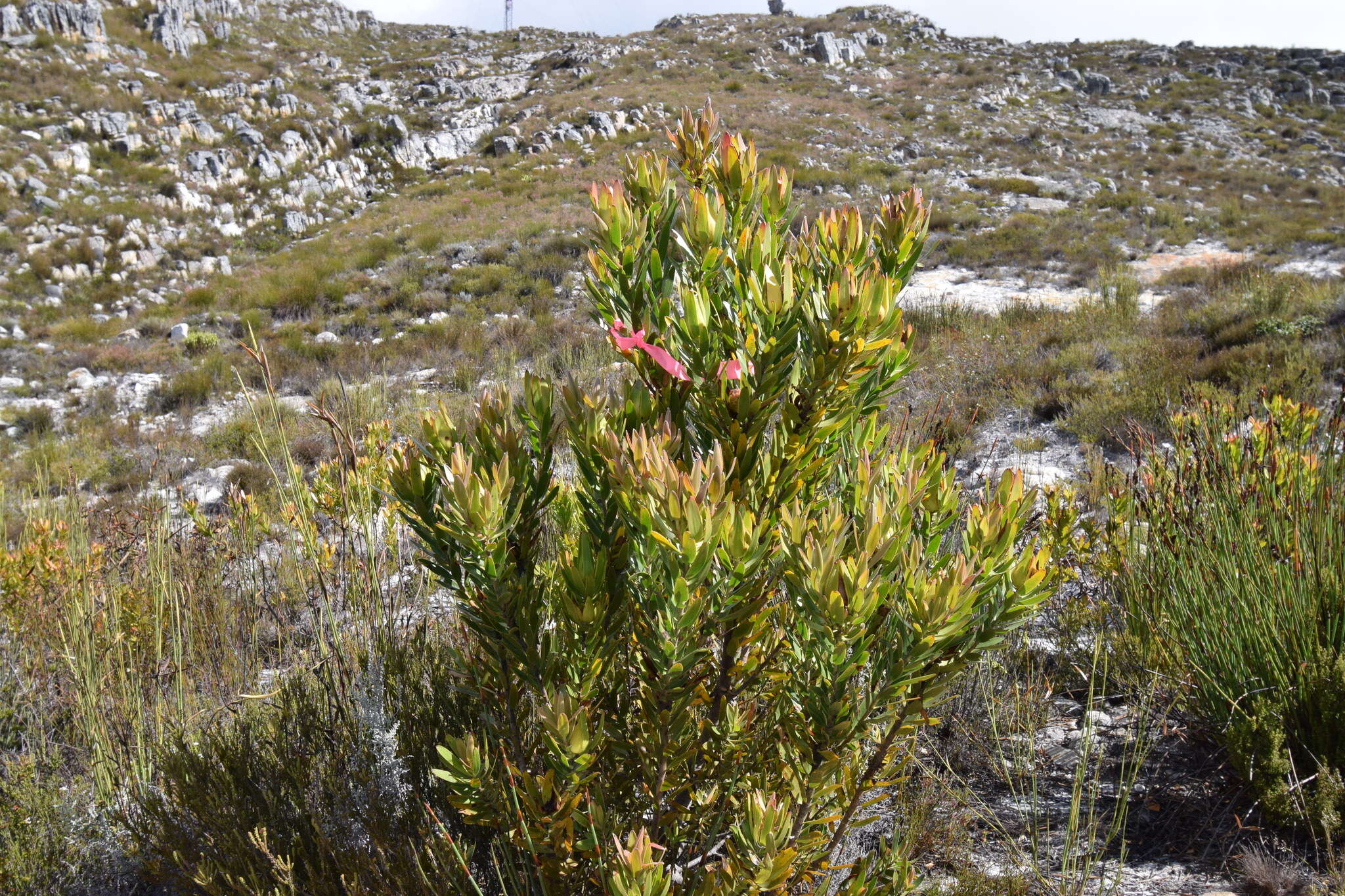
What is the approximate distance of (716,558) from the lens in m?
0.85

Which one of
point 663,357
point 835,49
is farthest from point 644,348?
point 835,49

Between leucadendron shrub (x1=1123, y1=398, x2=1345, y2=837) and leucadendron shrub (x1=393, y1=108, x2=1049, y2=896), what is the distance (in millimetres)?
1164

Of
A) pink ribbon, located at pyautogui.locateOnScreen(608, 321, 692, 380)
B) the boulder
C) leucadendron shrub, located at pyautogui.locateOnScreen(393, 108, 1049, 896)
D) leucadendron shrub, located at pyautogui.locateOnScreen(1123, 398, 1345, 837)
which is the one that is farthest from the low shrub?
the boulder

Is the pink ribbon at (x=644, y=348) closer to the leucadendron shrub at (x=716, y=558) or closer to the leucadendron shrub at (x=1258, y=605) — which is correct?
the leucadendron shrub at (x=716, y=558)

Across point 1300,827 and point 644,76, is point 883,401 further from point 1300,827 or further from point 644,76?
point 644,76

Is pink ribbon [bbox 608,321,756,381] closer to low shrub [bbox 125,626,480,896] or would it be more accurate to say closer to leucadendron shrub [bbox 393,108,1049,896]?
leucadendron shrub [bbox 393,108,1049,896]

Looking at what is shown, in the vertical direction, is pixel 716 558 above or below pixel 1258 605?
above

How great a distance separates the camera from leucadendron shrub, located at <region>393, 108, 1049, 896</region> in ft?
2.81

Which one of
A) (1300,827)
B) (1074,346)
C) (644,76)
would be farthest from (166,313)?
(644,76)

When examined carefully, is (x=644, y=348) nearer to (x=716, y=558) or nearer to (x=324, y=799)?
(x=716, y=558)

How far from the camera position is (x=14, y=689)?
256 centimetres

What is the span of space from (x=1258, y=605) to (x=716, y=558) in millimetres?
1811

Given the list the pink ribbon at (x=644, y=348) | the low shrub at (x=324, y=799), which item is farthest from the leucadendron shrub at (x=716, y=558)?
the low shrub at (x=324, y=799)

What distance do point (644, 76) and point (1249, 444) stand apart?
27948 millimetres
